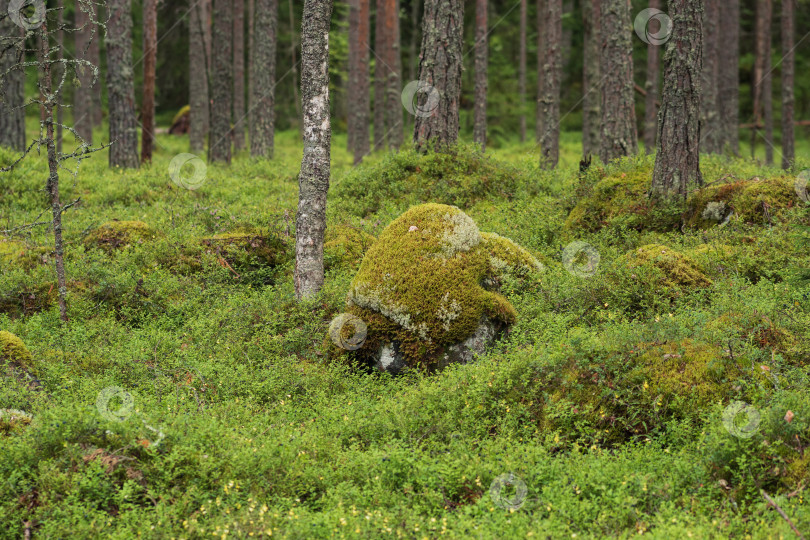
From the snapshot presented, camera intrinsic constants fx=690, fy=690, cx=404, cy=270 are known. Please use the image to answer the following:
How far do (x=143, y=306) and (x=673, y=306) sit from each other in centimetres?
706

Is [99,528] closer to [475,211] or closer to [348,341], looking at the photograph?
[348,341]

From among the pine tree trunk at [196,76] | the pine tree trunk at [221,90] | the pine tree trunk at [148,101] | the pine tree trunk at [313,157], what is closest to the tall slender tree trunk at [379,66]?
the pine tree trunk at [221,90]

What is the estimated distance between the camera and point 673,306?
8.23 meters

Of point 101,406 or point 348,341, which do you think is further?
point 348,341

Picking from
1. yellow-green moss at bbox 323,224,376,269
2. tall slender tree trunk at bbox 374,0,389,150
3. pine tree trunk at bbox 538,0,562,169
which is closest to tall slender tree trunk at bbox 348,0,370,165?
tall slender tree trunk at bbox 374,0,389,150

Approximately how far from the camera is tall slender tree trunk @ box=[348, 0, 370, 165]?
24.2 m

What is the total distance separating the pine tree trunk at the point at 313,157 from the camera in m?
9.42

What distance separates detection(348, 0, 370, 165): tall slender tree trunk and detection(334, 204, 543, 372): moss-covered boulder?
47.7 ft

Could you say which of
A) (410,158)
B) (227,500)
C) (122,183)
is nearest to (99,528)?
(227,500)

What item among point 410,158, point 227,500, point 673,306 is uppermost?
point 410,158

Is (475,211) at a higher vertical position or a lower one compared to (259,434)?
higher

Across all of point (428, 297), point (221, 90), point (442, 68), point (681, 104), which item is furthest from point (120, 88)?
point (681, 104)

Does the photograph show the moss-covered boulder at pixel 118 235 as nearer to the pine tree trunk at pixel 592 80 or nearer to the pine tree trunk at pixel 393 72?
the pine tree trunk at pixel 592 80

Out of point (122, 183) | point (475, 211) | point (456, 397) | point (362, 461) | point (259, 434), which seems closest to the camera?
point (362, 461)
